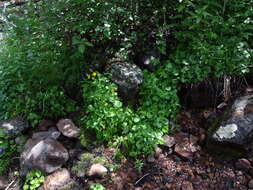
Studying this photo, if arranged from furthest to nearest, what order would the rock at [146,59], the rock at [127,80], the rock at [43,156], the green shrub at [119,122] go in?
1. the rock at [146,59]
2. the rock at [127,80]
3. the green shrub at [119,122]
4. the rock at [43,156]

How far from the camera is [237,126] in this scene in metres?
2.49

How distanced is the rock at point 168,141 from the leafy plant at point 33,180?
1465 mm

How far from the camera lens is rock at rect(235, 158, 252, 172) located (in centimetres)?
238

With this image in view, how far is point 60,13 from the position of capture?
2.72m

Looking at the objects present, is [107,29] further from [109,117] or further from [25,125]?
[25,125]

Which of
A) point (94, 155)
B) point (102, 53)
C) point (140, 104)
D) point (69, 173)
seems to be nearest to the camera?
point (69, 173)

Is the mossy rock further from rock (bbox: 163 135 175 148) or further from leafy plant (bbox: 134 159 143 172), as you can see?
rock (bbox: 163 135 175 148)

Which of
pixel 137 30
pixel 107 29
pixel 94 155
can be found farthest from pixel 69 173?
pixel 137 30

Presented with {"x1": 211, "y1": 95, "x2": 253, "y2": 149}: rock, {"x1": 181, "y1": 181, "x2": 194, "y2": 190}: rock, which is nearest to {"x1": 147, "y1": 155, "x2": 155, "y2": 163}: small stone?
{"x1": 181, "y1": 181, "x2": 194, "y2": 190}: rock

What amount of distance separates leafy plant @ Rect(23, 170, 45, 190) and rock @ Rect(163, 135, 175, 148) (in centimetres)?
147

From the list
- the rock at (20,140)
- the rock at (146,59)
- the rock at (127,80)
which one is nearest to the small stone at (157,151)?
the rock at (127,80)

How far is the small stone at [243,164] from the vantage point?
93.7 inches

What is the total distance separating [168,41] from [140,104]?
115cm

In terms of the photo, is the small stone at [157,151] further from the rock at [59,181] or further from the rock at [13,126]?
the rock at [13,126]
